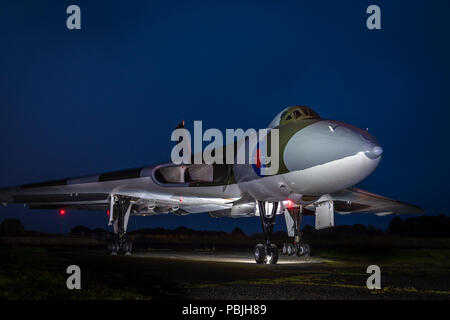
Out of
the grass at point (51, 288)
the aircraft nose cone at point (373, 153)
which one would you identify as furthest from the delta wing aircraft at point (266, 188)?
the grass at point (51, 288)

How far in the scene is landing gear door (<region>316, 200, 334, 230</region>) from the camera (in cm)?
A: 1162

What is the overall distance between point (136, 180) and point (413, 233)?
138 ft

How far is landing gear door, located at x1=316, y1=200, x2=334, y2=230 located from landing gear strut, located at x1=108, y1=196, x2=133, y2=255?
25.7ft

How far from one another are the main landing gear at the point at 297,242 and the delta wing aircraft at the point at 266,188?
0.03 metres

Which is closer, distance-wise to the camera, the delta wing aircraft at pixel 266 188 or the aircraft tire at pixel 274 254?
the delta wing aircraft at pixel 266 188

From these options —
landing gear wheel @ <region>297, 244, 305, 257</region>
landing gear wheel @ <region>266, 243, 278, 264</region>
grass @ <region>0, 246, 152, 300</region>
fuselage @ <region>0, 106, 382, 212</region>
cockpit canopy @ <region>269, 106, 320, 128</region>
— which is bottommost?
landing gear wheel @ <region>297, 244, 305, 257</region>

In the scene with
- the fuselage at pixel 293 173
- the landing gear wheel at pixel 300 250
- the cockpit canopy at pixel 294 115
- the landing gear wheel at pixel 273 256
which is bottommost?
the landing gear wheel at pixel 300 250

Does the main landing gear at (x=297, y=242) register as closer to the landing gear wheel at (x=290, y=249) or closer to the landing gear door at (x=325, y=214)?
the landing gear wheel at (x=290, y=249)

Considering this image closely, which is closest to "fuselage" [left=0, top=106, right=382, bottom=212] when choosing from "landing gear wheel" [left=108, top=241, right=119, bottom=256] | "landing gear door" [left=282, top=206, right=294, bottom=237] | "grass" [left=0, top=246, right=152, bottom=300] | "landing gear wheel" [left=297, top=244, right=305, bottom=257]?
"landing gear wheel" [left=108, top=241, right=119, bottom=256]

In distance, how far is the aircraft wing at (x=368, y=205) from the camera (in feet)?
49.2

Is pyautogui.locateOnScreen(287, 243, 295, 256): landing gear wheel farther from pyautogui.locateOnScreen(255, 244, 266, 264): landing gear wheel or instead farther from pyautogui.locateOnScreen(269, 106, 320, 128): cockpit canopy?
pyautogui.locateOnScreen(269, 106, 320, 128): cockpit canopy

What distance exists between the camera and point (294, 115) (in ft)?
36.2

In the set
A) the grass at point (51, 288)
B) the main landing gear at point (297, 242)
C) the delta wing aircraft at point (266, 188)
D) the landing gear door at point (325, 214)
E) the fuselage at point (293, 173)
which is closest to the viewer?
the grass at point (51, 288)
